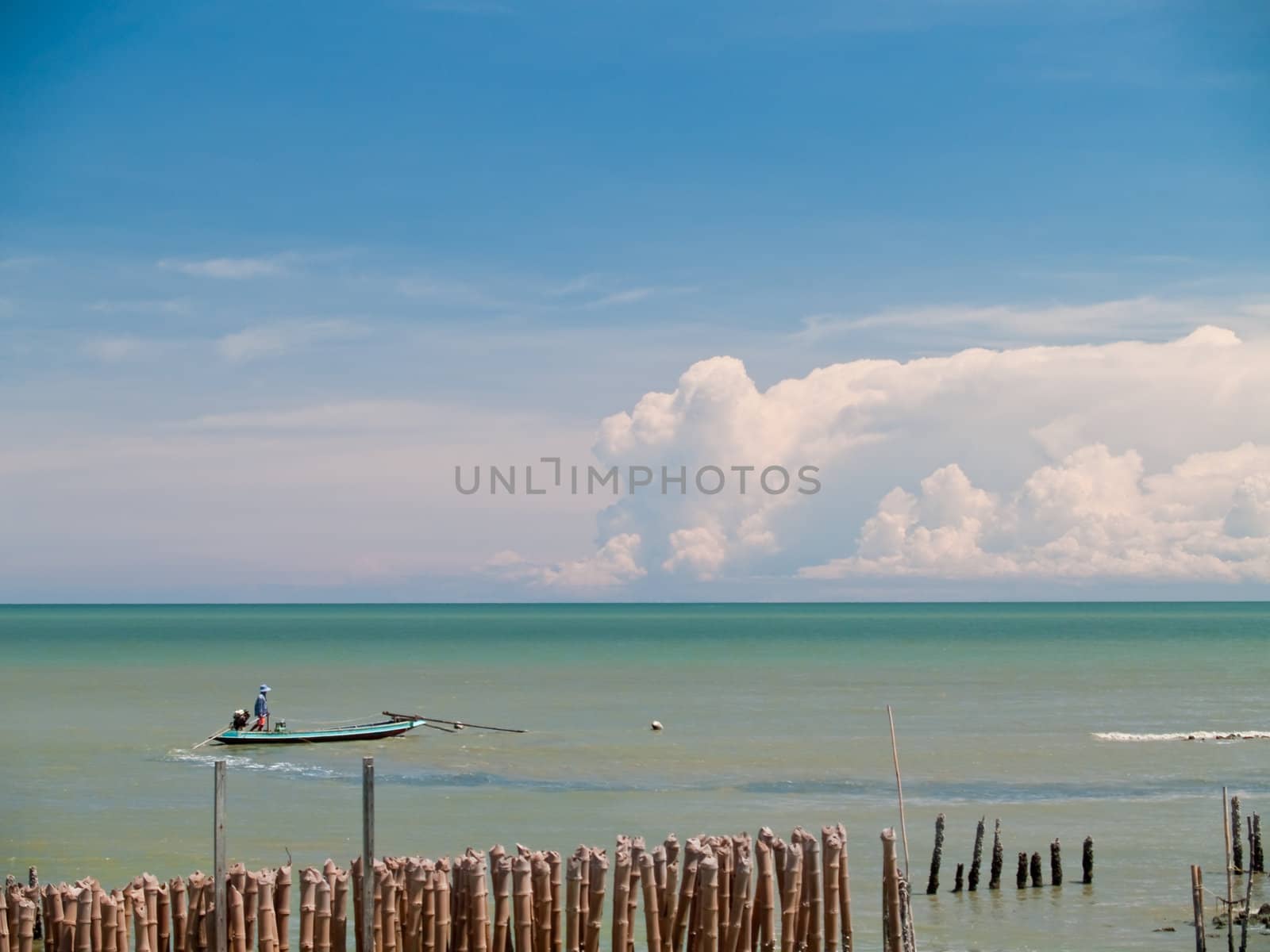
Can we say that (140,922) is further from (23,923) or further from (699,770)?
(699,770)

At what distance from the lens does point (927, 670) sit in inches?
3440

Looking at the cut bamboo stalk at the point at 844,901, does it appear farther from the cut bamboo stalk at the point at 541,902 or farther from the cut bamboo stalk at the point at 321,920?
the cut bamboo stalk at the point at 321,920

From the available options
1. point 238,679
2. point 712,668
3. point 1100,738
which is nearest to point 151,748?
point 1100,738

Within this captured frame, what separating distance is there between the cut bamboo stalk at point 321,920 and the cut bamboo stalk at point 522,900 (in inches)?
72.5

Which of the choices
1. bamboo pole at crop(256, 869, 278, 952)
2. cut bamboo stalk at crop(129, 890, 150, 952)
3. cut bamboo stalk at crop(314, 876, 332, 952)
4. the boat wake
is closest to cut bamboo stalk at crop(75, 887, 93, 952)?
cut bamboo stalk at crop(129, 890, 150, 952)

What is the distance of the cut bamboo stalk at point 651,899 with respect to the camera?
14.7 m

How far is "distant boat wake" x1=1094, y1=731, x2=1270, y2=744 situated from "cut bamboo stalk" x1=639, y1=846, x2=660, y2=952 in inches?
1328

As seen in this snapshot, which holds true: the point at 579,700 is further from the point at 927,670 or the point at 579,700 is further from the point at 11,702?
the point at 927,670

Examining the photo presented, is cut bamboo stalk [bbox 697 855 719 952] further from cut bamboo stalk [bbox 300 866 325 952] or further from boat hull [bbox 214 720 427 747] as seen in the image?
boat hull [bbox 214 720 427 747]

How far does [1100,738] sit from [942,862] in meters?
23.4

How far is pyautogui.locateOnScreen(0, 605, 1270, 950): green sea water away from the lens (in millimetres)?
24703

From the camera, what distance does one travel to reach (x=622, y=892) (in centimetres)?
1471

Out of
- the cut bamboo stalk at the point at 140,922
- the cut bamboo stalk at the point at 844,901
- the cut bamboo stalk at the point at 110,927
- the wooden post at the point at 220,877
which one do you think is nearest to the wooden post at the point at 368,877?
the wooden post at the point at 220,877

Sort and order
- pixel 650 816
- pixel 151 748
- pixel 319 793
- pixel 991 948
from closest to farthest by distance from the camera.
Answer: pixel 991 948 < pixel 650 816 < pixel 319 793 < pixel 151 748
